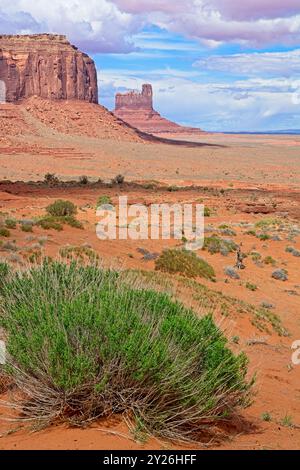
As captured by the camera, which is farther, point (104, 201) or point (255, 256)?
point (104, 201)

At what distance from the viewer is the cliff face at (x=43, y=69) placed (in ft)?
362

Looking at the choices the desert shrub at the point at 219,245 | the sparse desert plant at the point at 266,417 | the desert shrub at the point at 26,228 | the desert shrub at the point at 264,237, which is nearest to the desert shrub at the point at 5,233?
the desert shrub at the point at 26,228

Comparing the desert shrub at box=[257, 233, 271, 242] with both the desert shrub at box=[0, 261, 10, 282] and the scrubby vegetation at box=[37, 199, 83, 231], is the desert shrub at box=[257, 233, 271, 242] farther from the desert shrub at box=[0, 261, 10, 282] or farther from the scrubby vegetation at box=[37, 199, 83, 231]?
the desert shrub at box=[0, 261, 10, 282]

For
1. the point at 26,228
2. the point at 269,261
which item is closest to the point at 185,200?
the point at 269,261

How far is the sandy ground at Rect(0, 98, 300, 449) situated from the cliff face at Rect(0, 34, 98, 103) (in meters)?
11.2

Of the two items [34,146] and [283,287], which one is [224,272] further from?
[34,146]

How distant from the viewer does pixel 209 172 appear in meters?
66.2

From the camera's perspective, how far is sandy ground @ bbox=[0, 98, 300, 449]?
5523 millimetres

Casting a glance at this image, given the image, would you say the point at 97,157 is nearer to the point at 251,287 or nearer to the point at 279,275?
the point at 279,275

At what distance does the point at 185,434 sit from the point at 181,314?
1393 mm

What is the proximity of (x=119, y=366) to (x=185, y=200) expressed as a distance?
1228 inches

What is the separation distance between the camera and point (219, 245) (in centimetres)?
2125

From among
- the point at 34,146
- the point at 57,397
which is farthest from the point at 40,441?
the point at 34,146

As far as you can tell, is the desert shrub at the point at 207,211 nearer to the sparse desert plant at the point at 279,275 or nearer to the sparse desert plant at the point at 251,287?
the sparse desert plant at the point at 279,275
